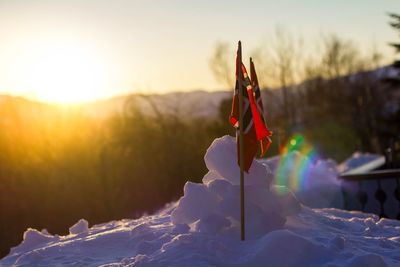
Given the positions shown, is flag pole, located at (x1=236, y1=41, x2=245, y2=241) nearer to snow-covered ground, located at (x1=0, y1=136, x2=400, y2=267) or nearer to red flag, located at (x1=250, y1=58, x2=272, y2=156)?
red flag, located at (x1=250, y1=58, x2=272, y2=156)

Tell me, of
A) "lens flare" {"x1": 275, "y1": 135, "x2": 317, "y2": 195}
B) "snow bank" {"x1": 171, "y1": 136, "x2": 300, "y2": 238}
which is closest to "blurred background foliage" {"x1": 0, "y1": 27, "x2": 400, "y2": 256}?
"lens flare" {"x1": 275, "y1": 135, "x2": 317, "y2": 195}

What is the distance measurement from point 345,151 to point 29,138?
99.6 ft

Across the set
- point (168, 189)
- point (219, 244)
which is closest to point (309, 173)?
point (168, 189)

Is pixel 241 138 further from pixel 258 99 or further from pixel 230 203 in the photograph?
pixel 230 203

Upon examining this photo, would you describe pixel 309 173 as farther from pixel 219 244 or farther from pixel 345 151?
pixel 345 151

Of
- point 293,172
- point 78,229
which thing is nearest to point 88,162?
point 293,172

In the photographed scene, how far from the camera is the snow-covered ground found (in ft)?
17.8

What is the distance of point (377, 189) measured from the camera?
1059 cm

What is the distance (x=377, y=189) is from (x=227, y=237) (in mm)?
5413

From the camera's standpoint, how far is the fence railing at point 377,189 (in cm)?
1021

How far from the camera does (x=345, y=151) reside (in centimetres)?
4300

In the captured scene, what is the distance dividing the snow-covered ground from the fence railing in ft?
8.46

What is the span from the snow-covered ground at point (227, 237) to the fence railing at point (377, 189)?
2579 millimetres

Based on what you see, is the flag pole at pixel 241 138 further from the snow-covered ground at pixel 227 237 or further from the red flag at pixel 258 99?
the snow-covered ground at pixel 227 237
